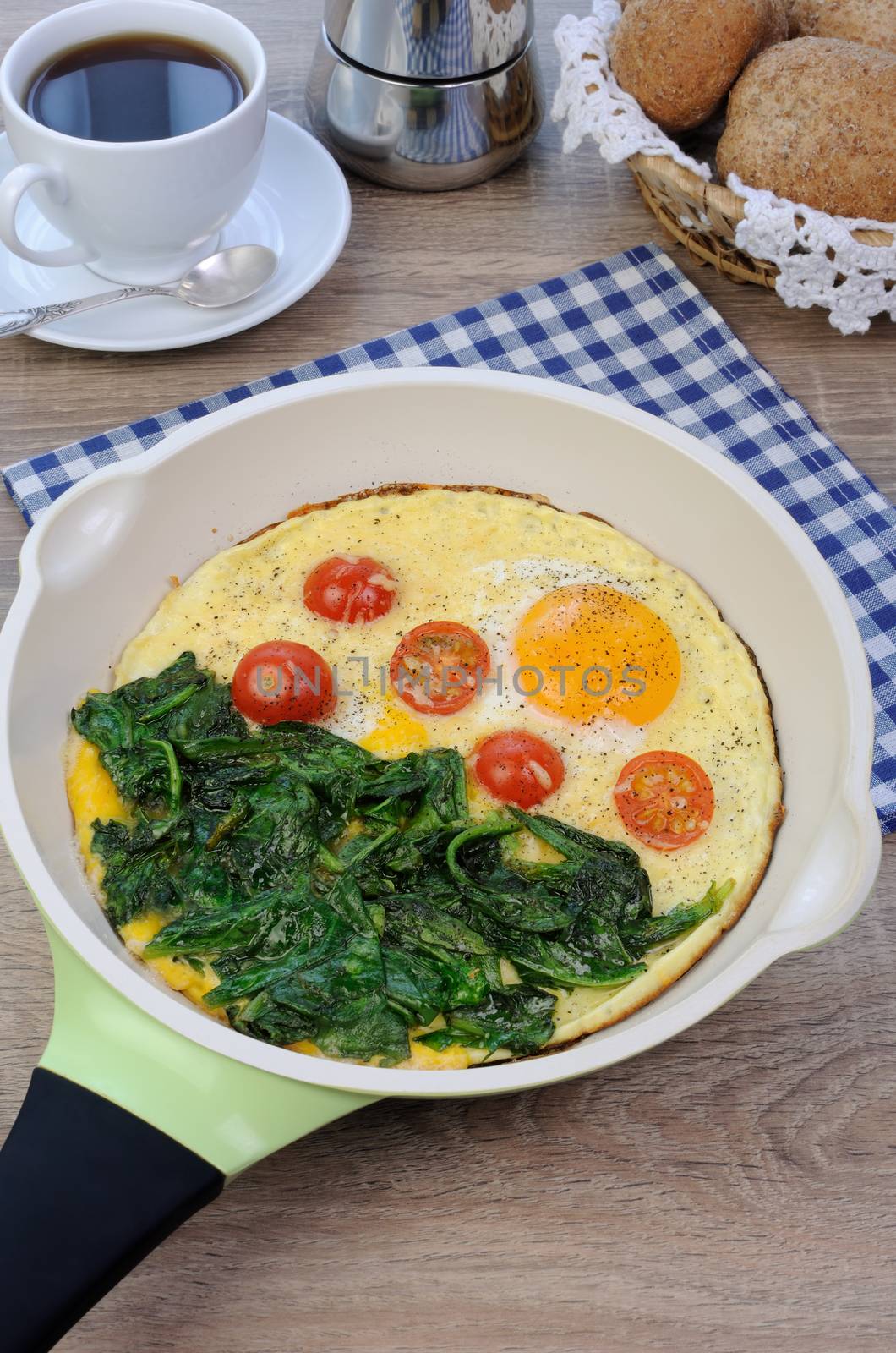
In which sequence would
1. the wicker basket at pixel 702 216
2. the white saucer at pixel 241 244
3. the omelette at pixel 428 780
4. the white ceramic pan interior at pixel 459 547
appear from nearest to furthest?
the white ceramic pan interior at pixel 459 547 < the omelette at pixel 428 780 < the wicker basket at pixel 702 216 < the white saucer at pixel 241 244

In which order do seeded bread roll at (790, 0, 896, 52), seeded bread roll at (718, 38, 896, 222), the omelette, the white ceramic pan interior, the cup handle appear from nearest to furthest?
the white ceramic pan interior, the omelette, the cup handle, seeded bread roll at (718, 38, 896, 222), seeded bread roll at (790, 0, 896, 52)

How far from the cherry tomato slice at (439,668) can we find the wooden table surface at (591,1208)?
3.29 ft

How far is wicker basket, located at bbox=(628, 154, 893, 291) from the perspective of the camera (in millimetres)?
3902

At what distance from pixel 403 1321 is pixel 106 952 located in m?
1.01

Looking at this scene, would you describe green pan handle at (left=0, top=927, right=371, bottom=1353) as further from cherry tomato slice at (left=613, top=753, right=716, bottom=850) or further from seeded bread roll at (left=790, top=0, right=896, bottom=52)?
seeded bread roll at (left=790, top=0, right=896, bottom=52)

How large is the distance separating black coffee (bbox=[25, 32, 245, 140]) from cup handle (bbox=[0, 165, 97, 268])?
24cm

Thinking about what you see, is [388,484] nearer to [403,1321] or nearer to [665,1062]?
[665,1062]

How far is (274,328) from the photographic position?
4285mm

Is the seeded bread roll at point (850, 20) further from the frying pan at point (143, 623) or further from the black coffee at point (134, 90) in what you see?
the black coffee at point (134, 90)

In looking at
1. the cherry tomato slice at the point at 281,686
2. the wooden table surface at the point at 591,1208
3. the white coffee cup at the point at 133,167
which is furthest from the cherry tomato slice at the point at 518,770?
the white coffee cup at the point at 133,167

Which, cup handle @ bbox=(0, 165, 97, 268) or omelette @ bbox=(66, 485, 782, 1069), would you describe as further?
cup handle @ bbox=(0, 165, 97, 268)

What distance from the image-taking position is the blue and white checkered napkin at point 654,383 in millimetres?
3805

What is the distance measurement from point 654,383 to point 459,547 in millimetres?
1173

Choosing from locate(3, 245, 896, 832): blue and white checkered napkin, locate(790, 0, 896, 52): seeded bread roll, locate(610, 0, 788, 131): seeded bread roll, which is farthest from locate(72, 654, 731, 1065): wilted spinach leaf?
locate(790, 0, 896, 52): seeded bread roll
